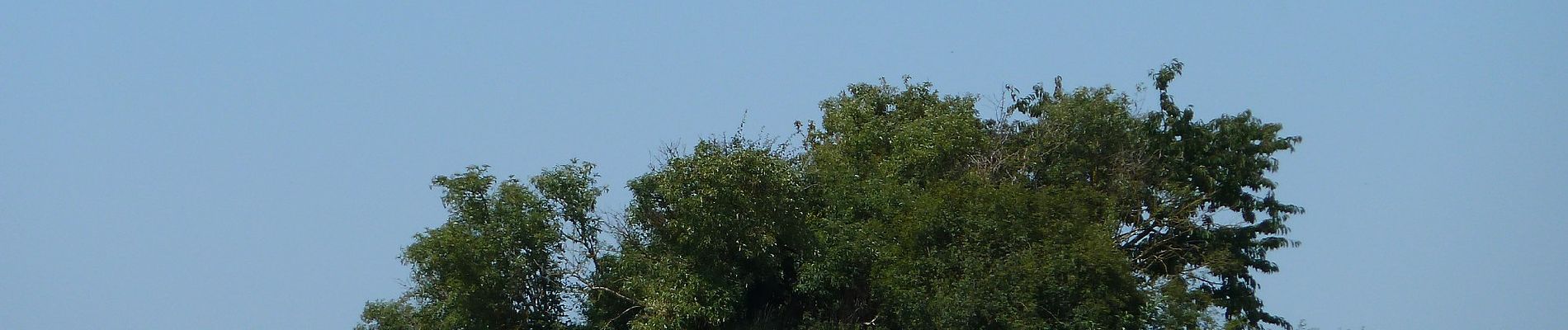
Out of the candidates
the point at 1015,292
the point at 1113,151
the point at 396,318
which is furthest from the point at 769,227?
the point at 396,318

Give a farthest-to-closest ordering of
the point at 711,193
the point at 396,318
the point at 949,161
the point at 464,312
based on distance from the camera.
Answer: the point at 396,318 → the point at 949,161 → the point at 464,312 → the point at 711,193

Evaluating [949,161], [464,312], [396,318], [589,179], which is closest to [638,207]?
[589,179]

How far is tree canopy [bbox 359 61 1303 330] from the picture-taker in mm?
28312

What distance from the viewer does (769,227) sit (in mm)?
28500

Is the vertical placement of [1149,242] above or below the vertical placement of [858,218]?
above

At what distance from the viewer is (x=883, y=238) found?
29.6 meters

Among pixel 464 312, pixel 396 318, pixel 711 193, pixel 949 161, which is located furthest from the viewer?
pixel 396 318

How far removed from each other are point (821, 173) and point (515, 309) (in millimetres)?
5618

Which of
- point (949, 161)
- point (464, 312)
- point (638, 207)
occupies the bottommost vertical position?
point (464, 312)

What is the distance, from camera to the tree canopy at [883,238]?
1115 inches

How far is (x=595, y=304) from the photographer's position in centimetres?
3088

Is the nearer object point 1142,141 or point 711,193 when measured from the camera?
point 711,193

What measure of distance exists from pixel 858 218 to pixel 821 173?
0.97 metres

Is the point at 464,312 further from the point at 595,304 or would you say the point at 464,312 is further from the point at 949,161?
the point at 949,161
